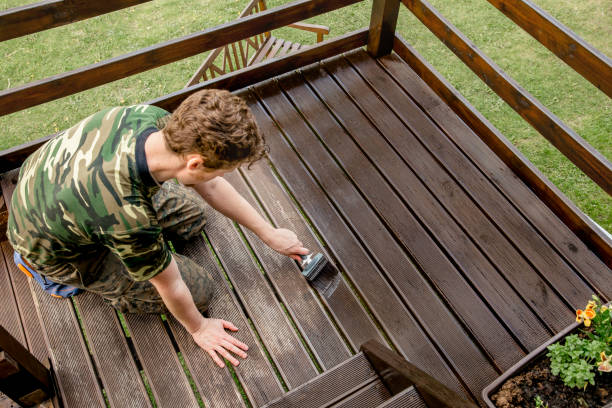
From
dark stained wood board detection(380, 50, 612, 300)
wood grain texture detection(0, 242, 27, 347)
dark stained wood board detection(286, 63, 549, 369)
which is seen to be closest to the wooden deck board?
dark stained wood board detection(286, 63, 549, 369)

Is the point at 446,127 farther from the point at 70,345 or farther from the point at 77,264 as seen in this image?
the point at 70,345

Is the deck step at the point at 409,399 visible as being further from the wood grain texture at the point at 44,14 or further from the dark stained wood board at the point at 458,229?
the wood grain texture at the point at 44,14

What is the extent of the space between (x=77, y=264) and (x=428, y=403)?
5.08ft

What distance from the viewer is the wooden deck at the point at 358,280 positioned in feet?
6.80

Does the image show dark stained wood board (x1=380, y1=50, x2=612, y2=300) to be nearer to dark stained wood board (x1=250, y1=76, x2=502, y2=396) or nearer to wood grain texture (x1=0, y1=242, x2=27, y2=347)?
dark stained wood board (x1=250, y1=76, x2=502, y2=396)

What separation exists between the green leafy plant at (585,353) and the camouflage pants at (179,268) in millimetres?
1671

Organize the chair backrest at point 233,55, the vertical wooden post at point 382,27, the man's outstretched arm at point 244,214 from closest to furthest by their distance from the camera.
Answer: the man's outstretched arm at point 244,214, the vertical wooden post at point 382,27, the chair backrest at point 233,55

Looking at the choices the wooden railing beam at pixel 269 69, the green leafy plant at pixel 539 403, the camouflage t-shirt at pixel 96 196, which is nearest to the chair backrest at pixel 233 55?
the wooden railing beam at pixel 269 69

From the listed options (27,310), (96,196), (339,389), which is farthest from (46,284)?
(339,389)

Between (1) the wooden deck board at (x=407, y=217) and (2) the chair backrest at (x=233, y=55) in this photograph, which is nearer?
(1) the wooden deck board at (x=407, y=217)

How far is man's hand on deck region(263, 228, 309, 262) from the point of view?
222cm

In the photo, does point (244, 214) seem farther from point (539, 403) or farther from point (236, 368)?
point (539, 403)

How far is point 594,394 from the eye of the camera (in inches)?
69.3

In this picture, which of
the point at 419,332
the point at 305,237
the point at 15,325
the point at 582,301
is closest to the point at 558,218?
the point at 582,301
